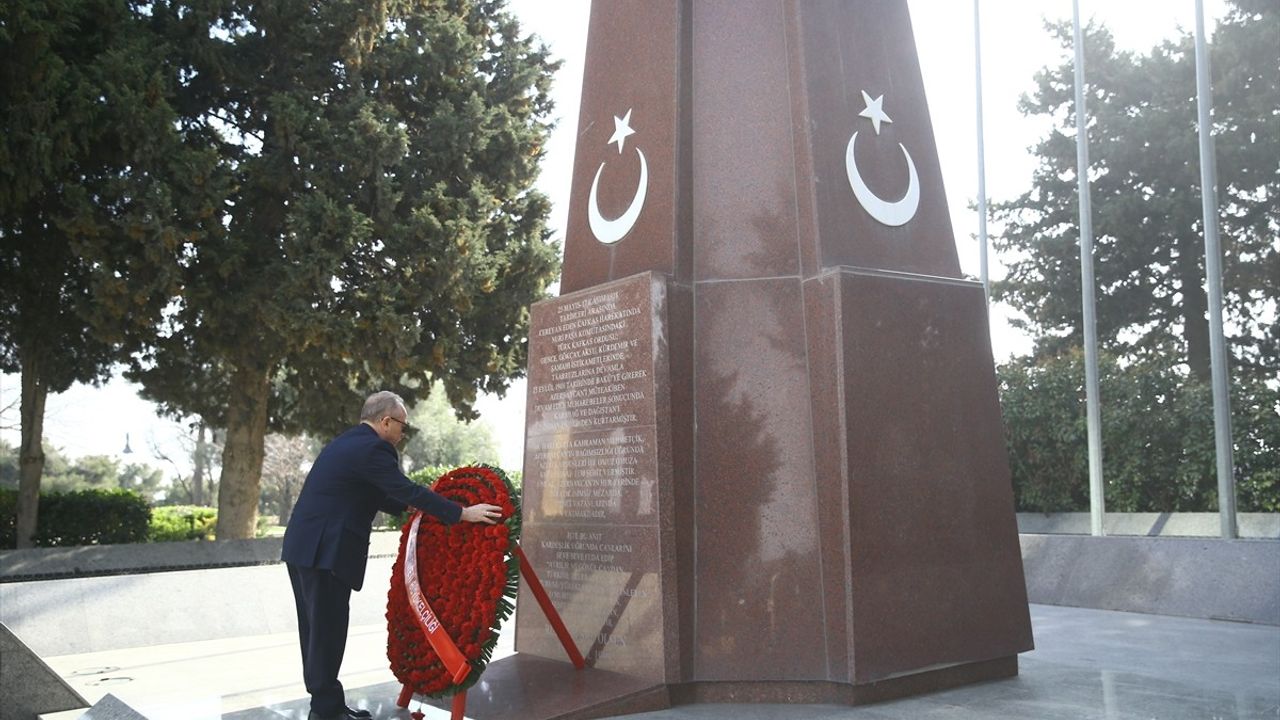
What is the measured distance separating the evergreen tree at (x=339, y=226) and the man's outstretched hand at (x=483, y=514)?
34.2ft

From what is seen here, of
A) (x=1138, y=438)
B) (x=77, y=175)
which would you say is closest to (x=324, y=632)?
(x=77, y=175)

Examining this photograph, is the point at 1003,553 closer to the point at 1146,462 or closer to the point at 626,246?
the point at 626,246

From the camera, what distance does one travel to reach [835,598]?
17.6 feet

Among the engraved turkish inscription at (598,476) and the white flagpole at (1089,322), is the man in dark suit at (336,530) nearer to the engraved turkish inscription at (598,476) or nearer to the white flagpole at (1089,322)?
the engraved turkish inscription at (598,476)

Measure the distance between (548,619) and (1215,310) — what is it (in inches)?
307

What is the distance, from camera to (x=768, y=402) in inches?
228

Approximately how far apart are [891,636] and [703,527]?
114 centimetres

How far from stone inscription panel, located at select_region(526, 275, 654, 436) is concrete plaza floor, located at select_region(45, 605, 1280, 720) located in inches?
67.1

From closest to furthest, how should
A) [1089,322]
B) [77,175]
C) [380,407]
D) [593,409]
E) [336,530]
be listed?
[336,530] < [380,407] < [593,409] < [1089,322] < [77,175]

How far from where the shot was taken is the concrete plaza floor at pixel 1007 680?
201 inches

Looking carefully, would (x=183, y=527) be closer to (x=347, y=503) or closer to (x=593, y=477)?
(x=593, y=477)

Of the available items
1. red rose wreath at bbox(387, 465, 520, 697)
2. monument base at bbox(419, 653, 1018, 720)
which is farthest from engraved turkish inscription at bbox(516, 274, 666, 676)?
red rose wreath at bbox(387, 465, 520, 697)

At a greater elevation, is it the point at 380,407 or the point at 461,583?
the point at 380,407

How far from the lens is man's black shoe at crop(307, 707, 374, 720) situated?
4555 millimetres
